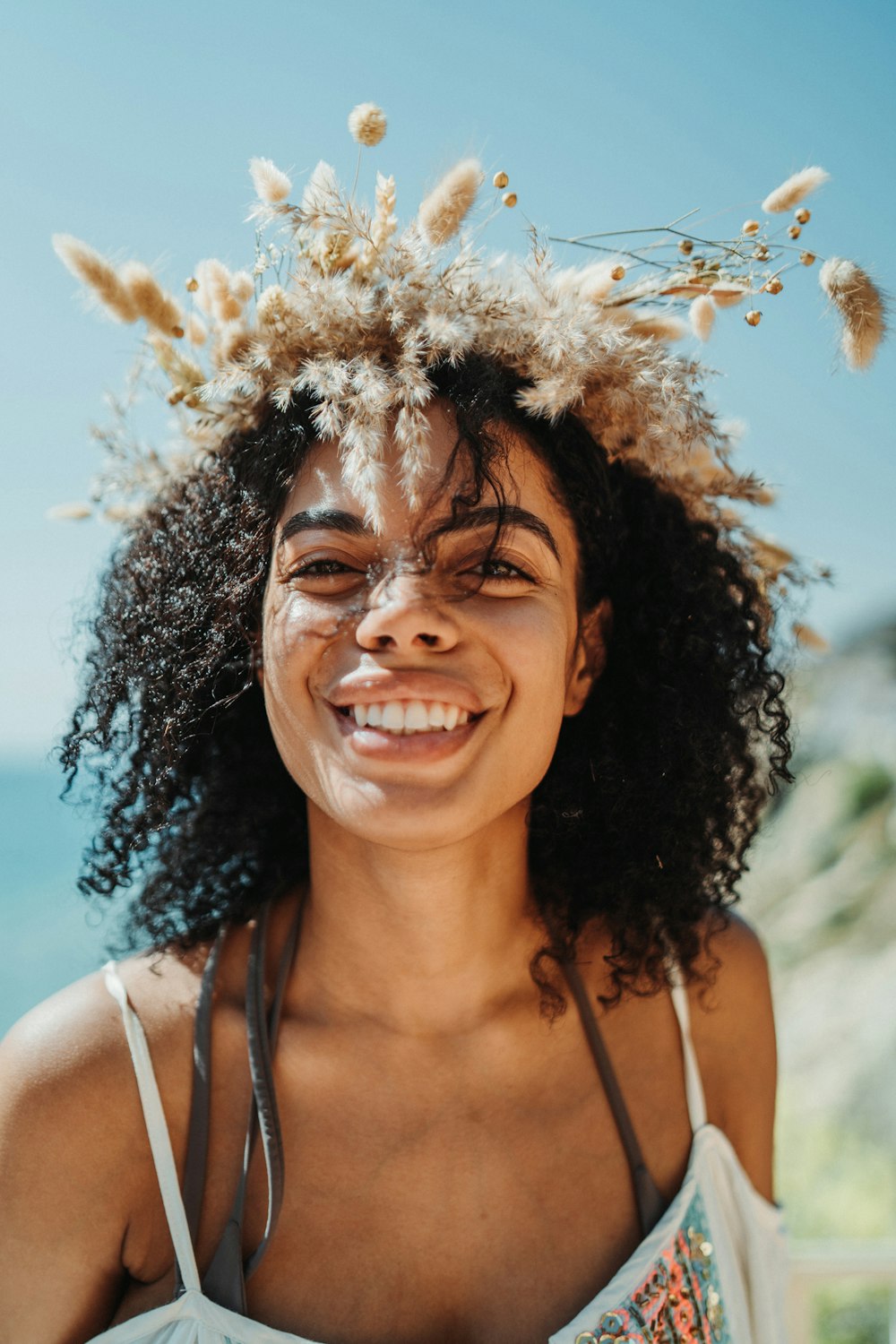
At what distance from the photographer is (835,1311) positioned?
14.6ft

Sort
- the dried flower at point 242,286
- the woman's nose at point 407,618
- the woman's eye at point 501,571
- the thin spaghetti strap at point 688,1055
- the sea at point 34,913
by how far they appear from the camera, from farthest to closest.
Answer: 1. the sea at point 34,913
2. the thin spaghetti strap at point 688,1055
3. the dried flower at point 242,286
4. the woman's eye at point 501,571
5. the woman's nose at point 407,618

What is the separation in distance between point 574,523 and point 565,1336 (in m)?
1.27

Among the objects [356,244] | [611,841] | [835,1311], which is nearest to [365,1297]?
[611,841]

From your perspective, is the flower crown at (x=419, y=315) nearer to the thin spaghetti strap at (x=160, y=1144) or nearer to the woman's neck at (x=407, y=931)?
the woman's neck at (x=407, y=931)

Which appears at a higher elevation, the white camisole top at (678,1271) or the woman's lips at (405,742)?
the woman's lips at (405,742)

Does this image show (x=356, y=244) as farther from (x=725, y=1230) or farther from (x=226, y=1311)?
(x=725, y=1230)

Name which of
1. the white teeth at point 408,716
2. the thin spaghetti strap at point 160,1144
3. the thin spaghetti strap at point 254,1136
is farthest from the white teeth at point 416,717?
the thin spaghetti strap at point 160,1144

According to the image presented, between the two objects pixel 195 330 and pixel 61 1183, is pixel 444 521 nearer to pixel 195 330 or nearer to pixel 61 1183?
pixel 195 330

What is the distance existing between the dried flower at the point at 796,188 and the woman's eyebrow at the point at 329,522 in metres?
0.83

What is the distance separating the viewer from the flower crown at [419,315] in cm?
161

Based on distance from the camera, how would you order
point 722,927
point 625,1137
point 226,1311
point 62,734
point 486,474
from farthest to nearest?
1. point 722,927
2. point 62,734
3. point 625,1137
4. point 486,474
5. point 226,1311

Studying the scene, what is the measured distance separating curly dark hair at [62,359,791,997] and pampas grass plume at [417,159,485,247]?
0.36m

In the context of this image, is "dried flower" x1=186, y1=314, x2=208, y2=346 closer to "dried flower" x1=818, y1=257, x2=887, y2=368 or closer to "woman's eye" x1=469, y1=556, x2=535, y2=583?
"woman's eye" x1=469, y1=556, x2=535, y2=583

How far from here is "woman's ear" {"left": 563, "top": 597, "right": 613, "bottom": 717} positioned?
191 cm
